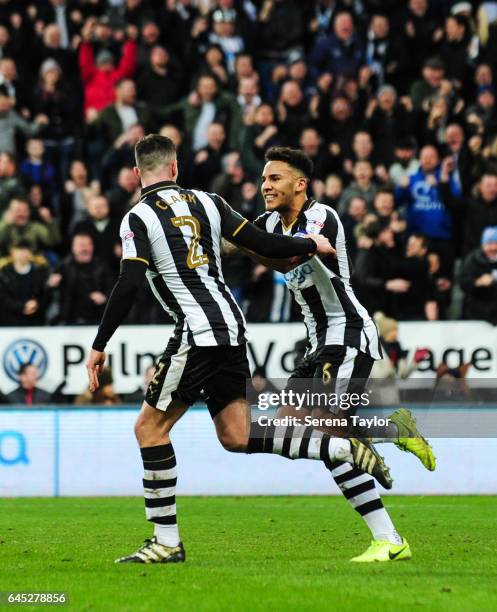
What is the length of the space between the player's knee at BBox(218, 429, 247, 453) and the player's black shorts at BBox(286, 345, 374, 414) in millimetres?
605

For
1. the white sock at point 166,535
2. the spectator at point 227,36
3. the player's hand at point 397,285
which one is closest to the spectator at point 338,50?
the spectator at point 227,36

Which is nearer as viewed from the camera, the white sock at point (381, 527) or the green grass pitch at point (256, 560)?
the green grass pitch at point (256, 560)

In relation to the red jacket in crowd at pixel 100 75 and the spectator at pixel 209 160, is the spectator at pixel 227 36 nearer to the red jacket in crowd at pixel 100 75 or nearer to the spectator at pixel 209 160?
the red jacket in crowd at pixel 100 75

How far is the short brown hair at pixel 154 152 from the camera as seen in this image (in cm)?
787

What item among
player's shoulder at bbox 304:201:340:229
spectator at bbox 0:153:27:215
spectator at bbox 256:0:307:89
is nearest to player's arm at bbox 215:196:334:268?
player's shoulder at bbox 304:201:340:229

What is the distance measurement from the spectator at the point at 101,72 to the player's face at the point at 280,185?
10136mm

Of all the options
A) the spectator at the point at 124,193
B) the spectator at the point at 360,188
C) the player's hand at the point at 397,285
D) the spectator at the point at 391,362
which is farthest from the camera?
the spectator at the point at 360,188

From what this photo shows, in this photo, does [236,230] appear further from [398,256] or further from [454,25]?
[454,25]

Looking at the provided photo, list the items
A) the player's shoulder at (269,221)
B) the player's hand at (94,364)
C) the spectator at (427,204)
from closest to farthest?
A: 1. the player's hand at (94,364)
2. the player's shoulder at (269,221)
3. the spectator at (427,204)

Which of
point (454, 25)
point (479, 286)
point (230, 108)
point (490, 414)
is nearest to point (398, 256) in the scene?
point (479, 286)

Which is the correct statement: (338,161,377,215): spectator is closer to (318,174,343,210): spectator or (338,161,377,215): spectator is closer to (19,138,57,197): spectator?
(318,174,343,210): spectator

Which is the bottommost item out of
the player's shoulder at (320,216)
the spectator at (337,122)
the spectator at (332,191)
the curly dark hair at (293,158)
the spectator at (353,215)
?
the spectator at (353,215)

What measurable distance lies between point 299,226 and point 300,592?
8.33ft

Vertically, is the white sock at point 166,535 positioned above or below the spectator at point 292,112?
below
